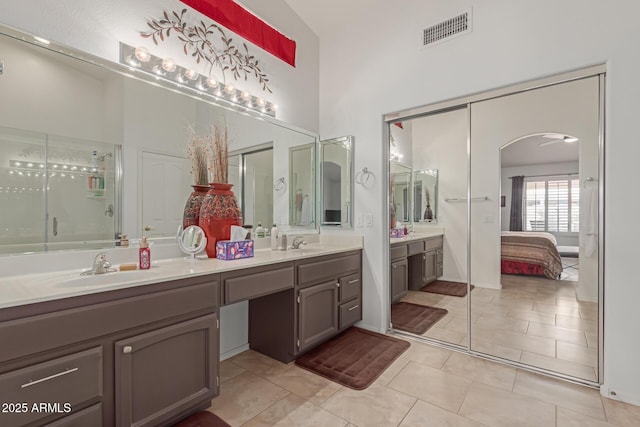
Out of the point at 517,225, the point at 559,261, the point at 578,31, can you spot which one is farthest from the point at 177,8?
the point at 559,261

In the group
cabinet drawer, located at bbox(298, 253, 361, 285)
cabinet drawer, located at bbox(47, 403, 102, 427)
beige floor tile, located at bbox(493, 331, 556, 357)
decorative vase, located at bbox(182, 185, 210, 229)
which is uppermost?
decorative vase, located at bbox(182, 185, 210, 229)

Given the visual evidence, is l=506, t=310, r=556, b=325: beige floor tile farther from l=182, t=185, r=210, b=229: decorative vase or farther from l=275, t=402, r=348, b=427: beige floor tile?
l=182, t=185, r=210, b=229: decorative vase

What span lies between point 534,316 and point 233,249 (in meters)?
2.43

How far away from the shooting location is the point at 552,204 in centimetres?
233

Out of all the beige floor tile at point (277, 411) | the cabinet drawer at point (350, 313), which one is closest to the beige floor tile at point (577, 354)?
the cabinet drawer at point (350, 313)

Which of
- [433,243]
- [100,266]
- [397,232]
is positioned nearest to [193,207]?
[100,266]

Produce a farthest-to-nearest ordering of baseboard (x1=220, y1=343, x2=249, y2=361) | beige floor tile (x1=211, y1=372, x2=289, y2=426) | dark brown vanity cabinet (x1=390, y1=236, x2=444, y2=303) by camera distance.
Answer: dark brown vanity cabinet (x1=390, y1=236, x2=444, y2=303)
baseboard (x1=220, y1=343, x2=249, y2=361)
beige floor tile (x1=211, y1=372, x2=289, y2=426)

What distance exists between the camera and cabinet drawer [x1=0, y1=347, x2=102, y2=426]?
1.06 m

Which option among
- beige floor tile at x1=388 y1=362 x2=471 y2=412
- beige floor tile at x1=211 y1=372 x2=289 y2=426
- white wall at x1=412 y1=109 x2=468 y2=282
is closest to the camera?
beige floor tile at x1=211 y1=372 x2=289 y2=426

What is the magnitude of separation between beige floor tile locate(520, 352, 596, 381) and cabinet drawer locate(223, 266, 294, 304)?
1.91m

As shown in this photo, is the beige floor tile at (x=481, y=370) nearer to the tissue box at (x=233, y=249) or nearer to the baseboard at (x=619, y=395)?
the baseboard at (x=619, y=395)

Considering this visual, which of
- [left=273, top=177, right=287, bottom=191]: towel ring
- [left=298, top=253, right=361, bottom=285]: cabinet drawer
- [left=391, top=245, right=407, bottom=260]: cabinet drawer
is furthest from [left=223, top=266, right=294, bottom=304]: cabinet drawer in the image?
[left=391, top=245, right=407, bottom=260]: cabinet drawer

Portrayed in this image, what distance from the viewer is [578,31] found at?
1.95 m

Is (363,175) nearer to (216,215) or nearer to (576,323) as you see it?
(216,215)
